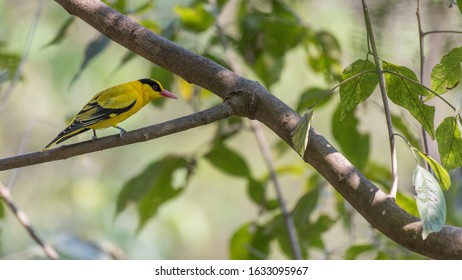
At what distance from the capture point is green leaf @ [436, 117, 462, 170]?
4.12 ft

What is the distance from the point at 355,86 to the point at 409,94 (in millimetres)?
102

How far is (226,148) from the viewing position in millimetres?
2426

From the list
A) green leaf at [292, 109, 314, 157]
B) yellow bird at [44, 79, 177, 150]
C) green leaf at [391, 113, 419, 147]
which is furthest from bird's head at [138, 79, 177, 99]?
green leaf at [292, 109, 314, 157]

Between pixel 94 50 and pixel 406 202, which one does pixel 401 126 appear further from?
pixel 94 50

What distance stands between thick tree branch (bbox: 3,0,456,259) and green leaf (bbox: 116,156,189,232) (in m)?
0.86

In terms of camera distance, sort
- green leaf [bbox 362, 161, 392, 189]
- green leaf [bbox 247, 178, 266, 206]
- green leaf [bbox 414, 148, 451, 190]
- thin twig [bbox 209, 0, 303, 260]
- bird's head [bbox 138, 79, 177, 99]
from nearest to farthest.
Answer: green leaf [bbox 414, 148, 451, 190], bird's head [bbox 138, 79, 177, 99], thin twig [bbox 209, 0, 303, 260], green leaf [bbox 362, 161, 392, 189], green leaf [bbox 247, 178, 266, 206]

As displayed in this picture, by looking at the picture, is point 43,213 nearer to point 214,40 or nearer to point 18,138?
point 18,138

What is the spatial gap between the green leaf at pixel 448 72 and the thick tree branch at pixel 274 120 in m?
0.28

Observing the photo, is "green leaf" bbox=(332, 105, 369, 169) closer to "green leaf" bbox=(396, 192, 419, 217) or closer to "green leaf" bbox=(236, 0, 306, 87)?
"green leaf" bbox=(396, 192, 419, 217)

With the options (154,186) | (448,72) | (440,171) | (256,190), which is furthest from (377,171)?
(440,171)

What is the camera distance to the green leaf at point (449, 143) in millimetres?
1257

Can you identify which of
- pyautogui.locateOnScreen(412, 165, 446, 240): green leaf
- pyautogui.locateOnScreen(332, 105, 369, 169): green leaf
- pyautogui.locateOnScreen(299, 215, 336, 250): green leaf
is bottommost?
pyautogui.locateOnScreen(412, 165, 446, 240): green leaf

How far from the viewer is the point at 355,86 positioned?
4.38ft

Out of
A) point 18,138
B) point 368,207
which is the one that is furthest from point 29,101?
point 368,207
